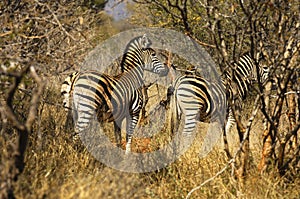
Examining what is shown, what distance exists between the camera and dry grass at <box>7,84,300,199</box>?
3365 mm

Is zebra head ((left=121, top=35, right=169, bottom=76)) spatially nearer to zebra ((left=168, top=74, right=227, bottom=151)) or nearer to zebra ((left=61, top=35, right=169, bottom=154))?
zebra ((left=61, top=35, right=169, bottom=154))

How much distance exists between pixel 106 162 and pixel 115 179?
4.36ft

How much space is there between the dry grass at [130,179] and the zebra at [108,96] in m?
0.47

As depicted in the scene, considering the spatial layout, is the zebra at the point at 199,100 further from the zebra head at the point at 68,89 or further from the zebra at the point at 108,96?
the zebra head at the point at 68,89

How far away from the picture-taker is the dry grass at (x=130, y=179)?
337 cm

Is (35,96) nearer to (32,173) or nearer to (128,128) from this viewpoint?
(32,173)

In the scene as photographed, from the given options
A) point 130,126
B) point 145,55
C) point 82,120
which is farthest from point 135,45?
point 82,120

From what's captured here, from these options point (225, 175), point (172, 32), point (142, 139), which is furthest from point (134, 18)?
point (225, 175)

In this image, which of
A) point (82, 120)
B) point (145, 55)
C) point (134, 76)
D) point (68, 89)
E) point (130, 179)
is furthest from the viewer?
point (145, 55)

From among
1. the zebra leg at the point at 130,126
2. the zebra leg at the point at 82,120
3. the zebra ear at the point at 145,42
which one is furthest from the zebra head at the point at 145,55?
the zebra leg at the point at 82,120

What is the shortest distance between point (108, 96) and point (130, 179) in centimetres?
241

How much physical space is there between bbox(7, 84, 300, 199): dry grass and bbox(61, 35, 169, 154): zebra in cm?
47

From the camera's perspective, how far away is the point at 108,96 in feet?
19.6

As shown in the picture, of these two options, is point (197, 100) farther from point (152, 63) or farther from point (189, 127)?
point (152, 63)
